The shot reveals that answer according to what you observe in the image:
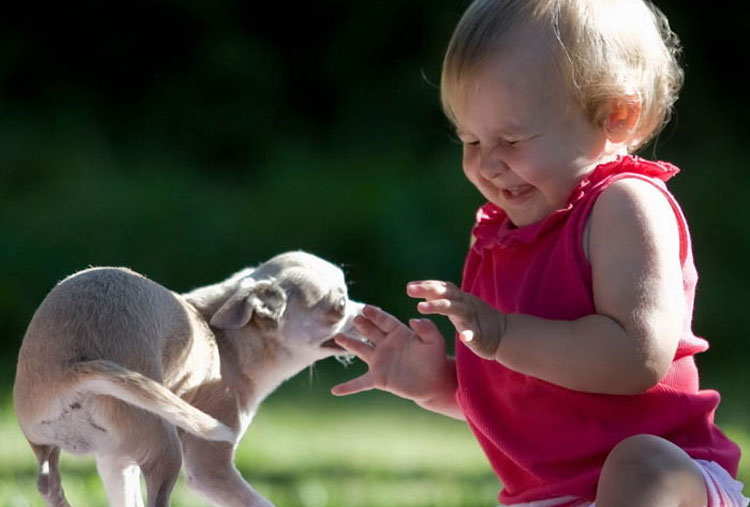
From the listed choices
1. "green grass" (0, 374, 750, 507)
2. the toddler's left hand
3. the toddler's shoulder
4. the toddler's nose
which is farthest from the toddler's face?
"green grass" (0, 374, 750, 507)

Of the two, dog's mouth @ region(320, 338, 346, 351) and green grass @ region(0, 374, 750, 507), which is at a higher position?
dog's mouth @ region(320, 338, 346, 351)

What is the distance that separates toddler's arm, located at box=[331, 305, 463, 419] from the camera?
120 inches

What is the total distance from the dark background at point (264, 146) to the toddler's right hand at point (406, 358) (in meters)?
3.31

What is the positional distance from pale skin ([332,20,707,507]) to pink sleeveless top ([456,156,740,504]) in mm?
51

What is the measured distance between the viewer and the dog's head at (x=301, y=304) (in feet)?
11.5

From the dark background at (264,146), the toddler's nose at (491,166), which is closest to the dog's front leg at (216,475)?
the toddler's nose at (491,166)

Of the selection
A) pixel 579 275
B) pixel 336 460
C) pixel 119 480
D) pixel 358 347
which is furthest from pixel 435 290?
pixel 336 460

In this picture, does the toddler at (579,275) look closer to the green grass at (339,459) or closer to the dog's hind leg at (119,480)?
the dog's hind leg at (119,480)

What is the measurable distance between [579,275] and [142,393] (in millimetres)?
891

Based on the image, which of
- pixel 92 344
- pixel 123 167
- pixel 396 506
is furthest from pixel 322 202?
pixel 92 344

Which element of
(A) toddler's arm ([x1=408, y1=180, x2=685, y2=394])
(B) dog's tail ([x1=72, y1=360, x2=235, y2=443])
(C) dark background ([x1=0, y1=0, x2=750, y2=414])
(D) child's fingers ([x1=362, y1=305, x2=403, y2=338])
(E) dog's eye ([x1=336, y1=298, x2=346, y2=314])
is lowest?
(C) dark background ([x1=0, y1=0, x2=750, y2=414])

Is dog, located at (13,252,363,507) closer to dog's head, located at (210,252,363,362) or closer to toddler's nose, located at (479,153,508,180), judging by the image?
dog's head, located at (210,252,363,362)

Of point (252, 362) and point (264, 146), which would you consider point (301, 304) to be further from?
point (264, 146)

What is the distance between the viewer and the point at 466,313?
8.05ft
